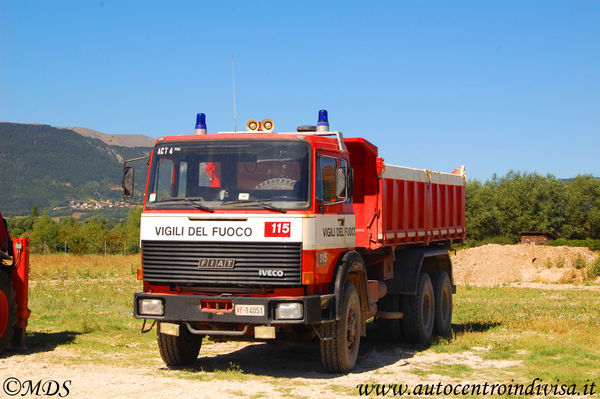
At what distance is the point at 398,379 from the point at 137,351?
4.58 m

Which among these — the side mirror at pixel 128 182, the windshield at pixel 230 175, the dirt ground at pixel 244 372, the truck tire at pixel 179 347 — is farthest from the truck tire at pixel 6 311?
the windshield at pixel 230 175

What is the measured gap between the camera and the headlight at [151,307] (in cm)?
955

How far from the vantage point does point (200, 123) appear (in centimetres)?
1066

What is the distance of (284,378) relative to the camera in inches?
387

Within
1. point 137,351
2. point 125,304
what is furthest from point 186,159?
point 125,304

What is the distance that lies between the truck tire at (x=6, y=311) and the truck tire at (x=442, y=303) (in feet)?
25.2

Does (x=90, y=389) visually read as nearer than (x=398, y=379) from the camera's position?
Yes

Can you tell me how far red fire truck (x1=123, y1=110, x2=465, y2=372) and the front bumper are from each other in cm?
1

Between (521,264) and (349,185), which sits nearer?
(349,185)

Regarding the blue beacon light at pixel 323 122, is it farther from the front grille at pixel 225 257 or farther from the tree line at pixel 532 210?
the tree line at pixel 532 210

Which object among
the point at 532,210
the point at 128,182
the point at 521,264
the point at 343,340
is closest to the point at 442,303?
the point at 343,340

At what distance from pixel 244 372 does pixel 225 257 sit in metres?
1.89

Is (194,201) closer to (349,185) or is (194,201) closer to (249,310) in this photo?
(249,310)

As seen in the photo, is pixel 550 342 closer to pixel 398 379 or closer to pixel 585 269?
pixel 398 379
